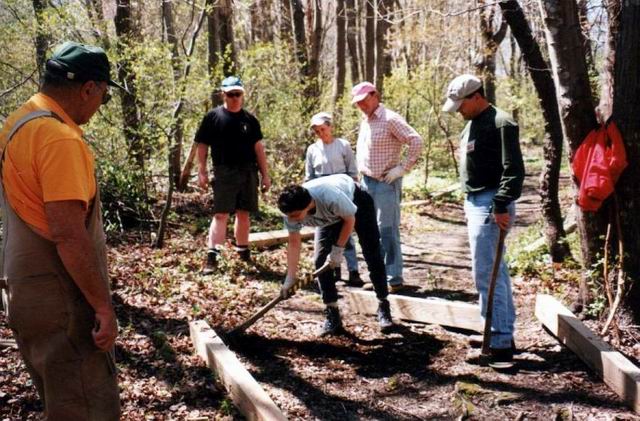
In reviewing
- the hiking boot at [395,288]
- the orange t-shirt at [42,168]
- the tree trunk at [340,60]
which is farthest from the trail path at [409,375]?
the tree trunk at [340,60]

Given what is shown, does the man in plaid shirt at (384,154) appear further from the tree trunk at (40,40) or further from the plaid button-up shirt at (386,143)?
the tree trunk at (40,40)

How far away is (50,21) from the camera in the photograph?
7859 mm

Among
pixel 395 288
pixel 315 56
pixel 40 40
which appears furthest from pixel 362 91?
pixel 315 56

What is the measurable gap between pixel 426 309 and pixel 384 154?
163cm

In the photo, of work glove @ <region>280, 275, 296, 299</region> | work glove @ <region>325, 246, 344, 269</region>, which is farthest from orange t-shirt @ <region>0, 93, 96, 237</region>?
work glove @ <region>325, 246, 344, 269</region>

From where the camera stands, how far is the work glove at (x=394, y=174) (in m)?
5.94

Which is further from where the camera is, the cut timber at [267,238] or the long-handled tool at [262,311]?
the cut timber at [267,238]

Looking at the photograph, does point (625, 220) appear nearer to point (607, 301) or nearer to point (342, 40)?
point (607, 301)

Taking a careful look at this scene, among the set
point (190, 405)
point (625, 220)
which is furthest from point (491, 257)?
point (190, 405)

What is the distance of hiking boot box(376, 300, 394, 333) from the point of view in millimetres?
5293

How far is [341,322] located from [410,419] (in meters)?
1.56

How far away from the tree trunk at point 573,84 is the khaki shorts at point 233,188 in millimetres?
3569

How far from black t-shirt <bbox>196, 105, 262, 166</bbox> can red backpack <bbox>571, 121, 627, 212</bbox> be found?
364cm

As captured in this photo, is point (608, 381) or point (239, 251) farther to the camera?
point (239, 251)
